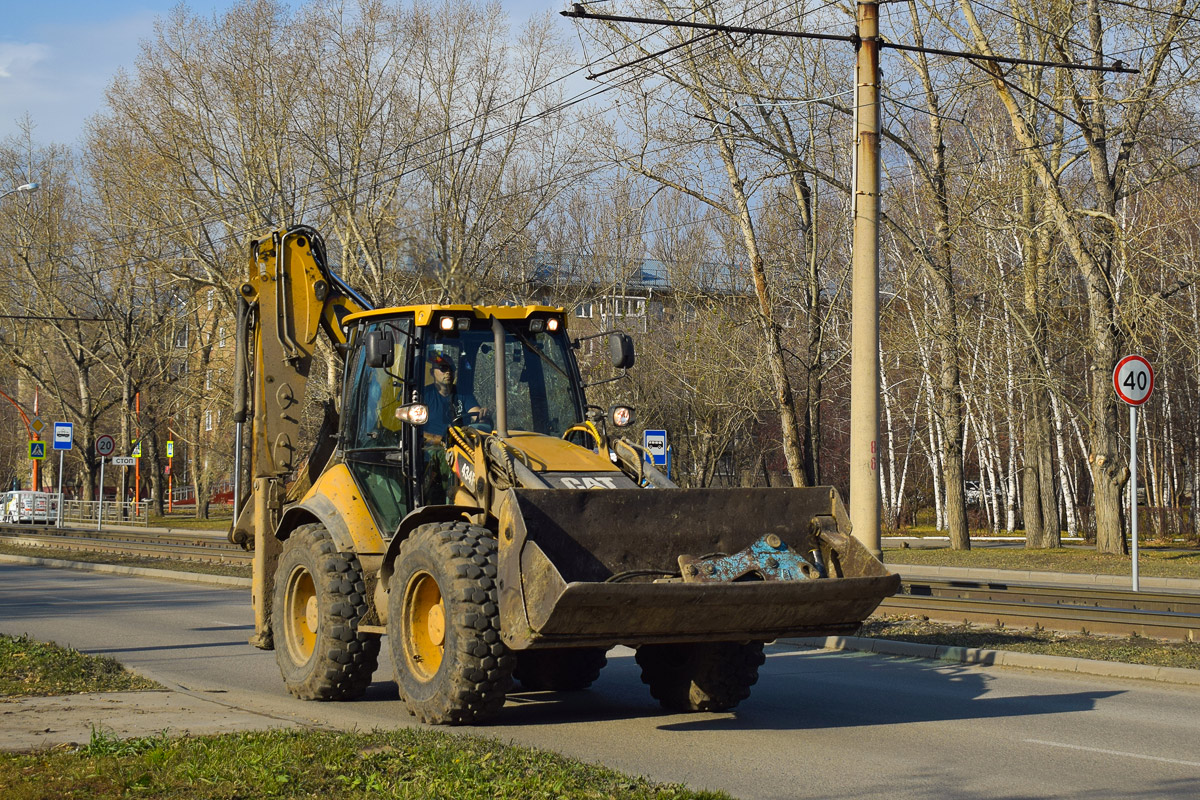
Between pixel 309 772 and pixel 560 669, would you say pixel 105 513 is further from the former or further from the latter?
pixel 309 772

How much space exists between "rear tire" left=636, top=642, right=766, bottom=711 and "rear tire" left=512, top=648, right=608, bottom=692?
0.80 m

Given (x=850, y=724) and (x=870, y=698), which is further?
(x=870, y=698)

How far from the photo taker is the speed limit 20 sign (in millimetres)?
18172

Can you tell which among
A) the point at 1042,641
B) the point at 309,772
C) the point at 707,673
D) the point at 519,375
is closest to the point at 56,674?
the point at 519,375

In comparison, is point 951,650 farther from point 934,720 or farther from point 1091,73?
point 1091,73

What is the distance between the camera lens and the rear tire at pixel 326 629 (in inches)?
374

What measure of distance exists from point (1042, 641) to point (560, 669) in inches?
222

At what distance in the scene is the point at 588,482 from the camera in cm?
894

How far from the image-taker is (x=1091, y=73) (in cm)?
2380

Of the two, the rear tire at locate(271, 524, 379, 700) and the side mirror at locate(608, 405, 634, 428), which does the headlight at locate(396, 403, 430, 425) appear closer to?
the rear tire at locate(271, 524, 379, 700)

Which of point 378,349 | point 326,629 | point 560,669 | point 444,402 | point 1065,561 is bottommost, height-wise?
point 1065,561

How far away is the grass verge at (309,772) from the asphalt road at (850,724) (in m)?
0.70

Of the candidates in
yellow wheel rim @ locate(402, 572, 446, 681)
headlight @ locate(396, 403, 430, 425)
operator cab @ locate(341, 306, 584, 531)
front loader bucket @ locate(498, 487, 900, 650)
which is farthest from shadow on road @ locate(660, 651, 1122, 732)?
headlight @ locate(396, 403, 430, 425)

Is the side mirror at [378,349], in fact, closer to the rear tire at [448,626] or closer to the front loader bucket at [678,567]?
the rear tire at [448,626]
